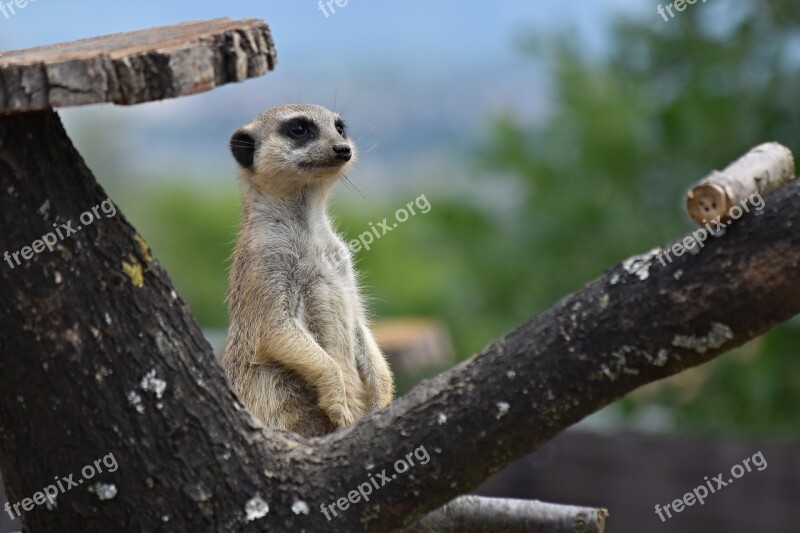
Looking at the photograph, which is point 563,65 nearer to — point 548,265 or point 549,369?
point 548,265

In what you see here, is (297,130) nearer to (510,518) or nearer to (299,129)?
(299,129)

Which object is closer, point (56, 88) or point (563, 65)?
point (56, 88)

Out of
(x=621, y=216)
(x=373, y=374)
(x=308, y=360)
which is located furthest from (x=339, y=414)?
(x=621, y=216)

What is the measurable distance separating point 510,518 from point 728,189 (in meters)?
1.25

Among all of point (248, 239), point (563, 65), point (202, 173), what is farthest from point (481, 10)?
point (248, 239)

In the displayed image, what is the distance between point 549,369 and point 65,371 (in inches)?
41.6

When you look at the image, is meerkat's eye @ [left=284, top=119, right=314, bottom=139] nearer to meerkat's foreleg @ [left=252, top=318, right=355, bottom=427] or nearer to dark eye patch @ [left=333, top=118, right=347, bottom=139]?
dark eye patch @ [left=333, top=118, right=347, bottom=139]

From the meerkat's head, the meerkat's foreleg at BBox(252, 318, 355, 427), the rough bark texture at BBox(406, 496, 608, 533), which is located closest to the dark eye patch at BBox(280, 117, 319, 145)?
the meerkat's head

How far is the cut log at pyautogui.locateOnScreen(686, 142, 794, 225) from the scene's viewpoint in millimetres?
2227

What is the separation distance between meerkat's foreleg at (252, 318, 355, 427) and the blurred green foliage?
4737 millimetres

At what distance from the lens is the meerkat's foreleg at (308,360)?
3.63 meters

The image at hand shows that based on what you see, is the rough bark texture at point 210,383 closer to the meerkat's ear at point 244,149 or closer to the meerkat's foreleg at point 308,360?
the meerkat's foreleg at point 308,360

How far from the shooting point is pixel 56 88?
7.19ft

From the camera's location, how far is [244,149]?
159 inches
